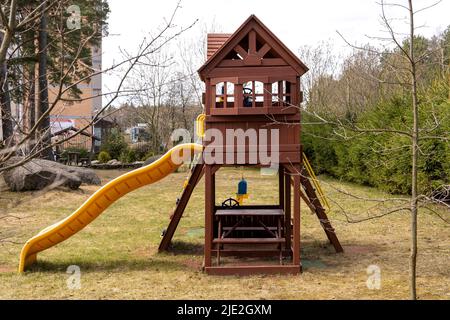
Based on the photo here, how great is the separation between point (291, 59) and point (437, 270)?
12.9 feet

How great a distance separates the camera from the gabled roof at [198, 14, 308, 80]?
7.41 metres

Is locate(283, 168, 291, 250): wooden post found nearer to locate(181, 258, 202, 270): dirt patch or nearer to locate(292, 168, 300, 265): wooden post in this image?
locate(292, 168, 300, 265): wooden post

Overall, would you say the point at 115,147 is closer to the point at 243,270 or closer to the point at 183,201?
Answer: the point at 183,201

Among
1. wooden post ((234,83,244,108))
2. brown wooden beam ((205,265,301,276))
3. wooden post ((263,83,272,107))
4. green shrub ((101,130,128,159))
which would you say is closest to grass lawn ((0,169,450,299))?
brown wooden beam ((205,265,301,276))

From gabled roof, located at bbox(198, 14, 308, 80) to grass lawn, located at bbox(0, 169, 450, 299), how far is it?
207 centimetres

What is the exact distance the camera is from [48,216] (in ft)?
44.1

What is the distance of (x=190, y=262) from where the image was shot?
27.4ft

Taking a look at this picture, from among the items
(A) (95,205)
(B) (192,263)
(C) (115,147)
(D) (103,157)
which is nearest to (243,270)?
(B) (192,263)

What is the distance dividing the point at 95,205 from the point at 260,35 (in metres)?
3.73

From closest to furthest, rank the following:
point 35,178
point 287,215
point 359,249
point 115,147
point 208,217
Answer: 1. point 208,217
2. point 287,215
3. point 359,249
4. point 35,178
5. point 115,147

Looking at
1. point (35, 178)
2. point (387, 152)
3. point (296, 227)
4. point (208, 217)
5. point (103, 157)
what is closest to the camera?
point (296, 227)

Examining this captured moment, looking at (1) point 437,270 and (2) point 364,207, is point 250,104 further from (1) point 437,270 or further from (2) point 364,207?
(2) point 364,207

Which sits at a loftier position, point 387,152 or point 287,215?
point 387,152
